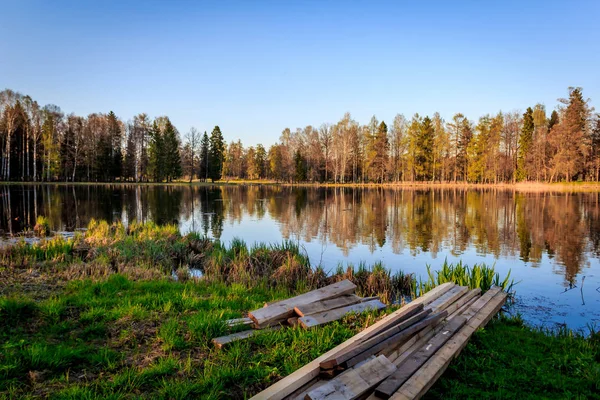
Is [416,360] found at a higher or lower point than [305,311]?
lower

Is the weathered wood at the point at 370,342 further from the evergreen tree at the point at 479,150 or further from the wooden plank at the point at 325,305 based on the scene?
the evergreen tree at the point at 479,150

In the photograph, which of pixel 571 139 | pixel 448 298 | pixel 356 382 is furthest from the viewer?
pixel 571 139

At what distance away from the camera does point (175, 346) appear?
4.86 metres

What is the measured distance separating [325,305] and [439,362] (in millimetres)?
2256

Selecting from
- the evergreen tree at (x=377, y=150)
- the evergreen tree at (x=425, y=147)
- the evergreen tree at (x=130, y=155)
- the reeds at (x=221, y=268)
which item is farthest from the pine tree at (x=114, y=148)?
the reeds at (x=221, y=268)

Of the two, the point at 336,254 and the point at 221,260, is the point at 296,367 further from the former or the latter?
the point at 336,254

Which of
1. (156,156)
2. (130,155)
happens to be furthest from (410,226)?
(130,155)

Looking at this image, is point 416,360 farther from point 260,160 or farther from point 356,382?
point 260,160

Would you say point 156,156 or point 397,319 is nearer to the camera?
point 397,319

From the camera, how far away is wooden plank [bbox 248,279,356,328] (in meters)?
5.62

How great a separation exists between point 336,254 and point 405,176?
7196 cm

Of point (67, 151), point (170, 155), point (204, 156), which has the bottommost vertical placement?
point (170, 155)

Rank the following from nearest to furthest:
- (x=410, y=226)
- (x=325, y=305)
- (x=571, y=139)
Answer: (x=325, y=305) < (x=410, y=226) < (x=571, y=139)

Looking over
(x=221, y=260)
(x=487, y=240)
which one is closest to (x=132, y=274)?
(x=221, y=260)
